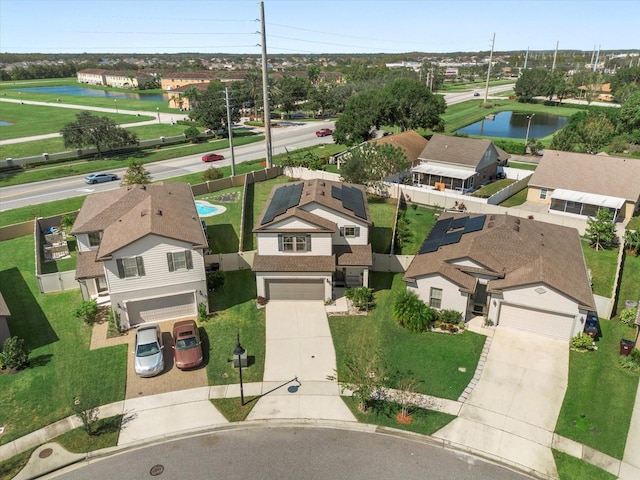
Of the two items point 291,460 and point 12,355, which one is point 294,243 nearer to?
point 291,460

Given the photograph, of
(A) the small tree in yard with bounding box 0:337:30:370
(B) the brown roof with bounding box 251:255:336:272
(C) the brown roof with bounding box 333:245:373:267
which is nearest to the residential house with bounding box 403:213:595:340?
(C) the brown roof with bounding box 333:245:373:267

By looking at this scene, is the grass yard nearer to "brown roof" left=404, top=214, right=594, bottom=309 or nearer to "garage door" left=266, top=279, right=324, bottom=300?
"garage door" left=266, top=279, right=324, bottom=300

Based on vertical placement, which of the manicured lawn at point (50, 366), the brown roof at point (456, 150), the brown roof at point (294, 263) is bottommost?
the manicured lawn at point (50, 366)

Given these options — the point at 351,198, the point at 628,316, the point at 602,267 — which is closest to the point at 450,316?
the point at 628,316

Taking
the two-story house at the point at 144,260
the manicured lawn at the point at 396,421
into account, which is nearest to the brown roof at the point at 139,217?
the two-story house at the point at 144,260

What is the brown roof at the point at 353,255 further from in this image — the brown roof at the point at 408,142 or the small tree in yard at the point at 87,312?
the brown roof at the point at 408,142

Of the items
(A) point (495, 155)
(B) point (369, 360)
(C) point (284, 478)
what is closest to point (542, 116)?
(A) point (495, 155)
